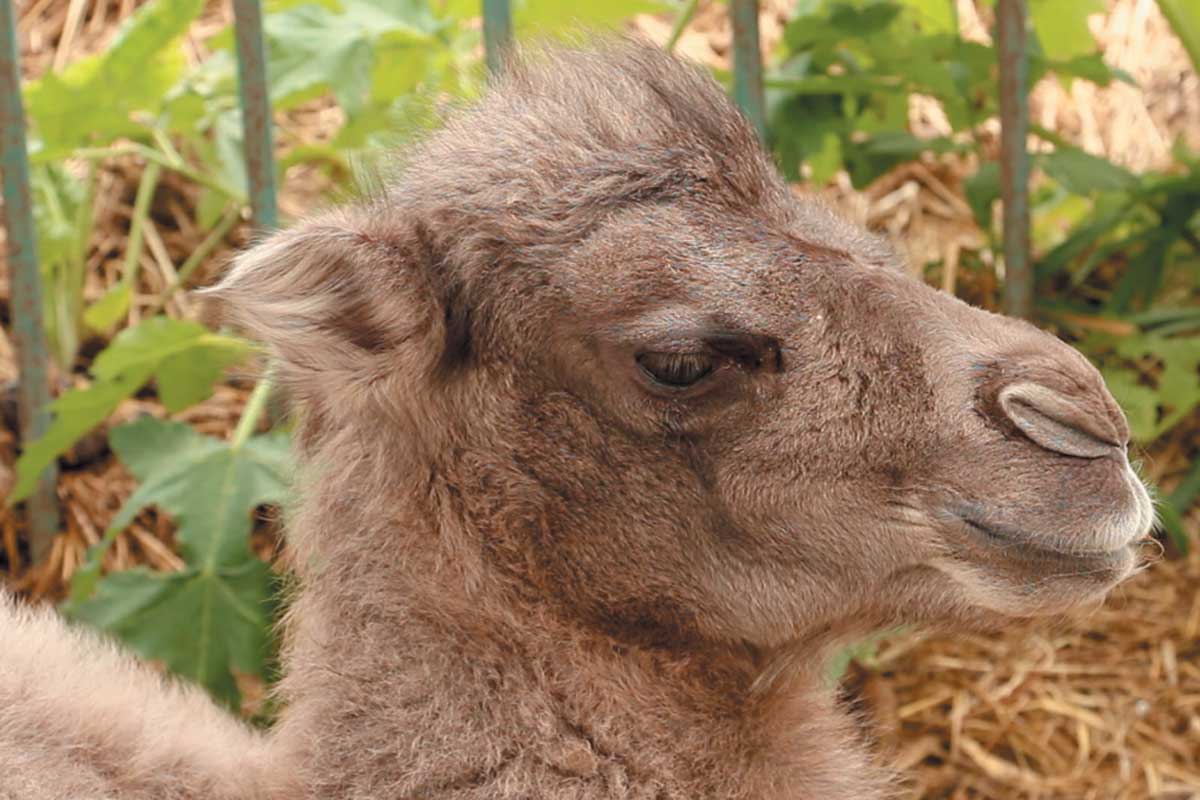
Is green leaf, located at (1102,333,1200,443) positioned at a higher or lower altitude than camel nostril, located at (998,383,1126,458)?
lower

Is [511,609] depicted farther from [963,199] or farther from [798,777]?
[963,199]

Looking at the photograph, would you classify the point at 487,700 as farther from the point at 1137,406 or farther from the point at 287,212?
the point at 287,212

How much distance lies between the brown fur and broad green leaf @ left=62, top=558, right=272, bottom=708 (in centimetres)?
97

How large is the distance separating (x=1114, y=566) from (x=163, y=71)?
2.80 meters

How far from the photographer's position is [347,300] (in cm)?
265

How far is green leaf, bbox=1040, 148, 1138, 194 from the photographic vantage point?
425 centimetres

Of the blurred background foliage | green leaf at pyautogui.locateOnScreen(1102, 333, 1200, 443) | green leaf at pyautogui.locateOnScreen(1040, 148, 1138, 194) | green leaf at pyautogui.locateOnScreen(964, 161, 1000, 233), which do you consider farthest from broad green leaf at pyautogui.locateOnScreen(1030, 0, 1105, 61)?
green leaf at pyautogui.locateOnScreen(1102, 333, 1200, 443)

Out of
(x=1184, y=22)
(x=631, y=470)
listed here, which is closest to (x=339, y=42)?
(x=631, y=470)

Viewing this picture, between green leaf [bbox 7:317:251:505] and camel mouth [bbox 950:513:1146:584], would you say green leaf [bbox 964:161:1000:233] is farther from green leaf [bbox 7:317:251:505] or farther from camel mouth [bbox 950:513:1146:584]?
camel mouth [bbox 950:513:1146:584]

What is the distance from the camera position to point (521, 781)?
255cm

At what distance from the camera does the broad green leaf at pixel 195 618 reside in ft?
12.3

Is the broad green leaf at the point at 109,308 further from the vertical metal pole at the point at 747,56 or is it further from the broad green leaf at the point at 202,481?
the vertical metal pole at the point at 747,56

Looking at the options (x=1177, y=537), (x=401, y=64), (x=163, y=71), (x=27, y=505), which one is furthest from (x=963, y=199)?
(x=27, y=505)

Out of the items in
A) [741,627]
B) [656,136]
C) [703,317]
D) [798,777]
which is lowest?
[798,777]
